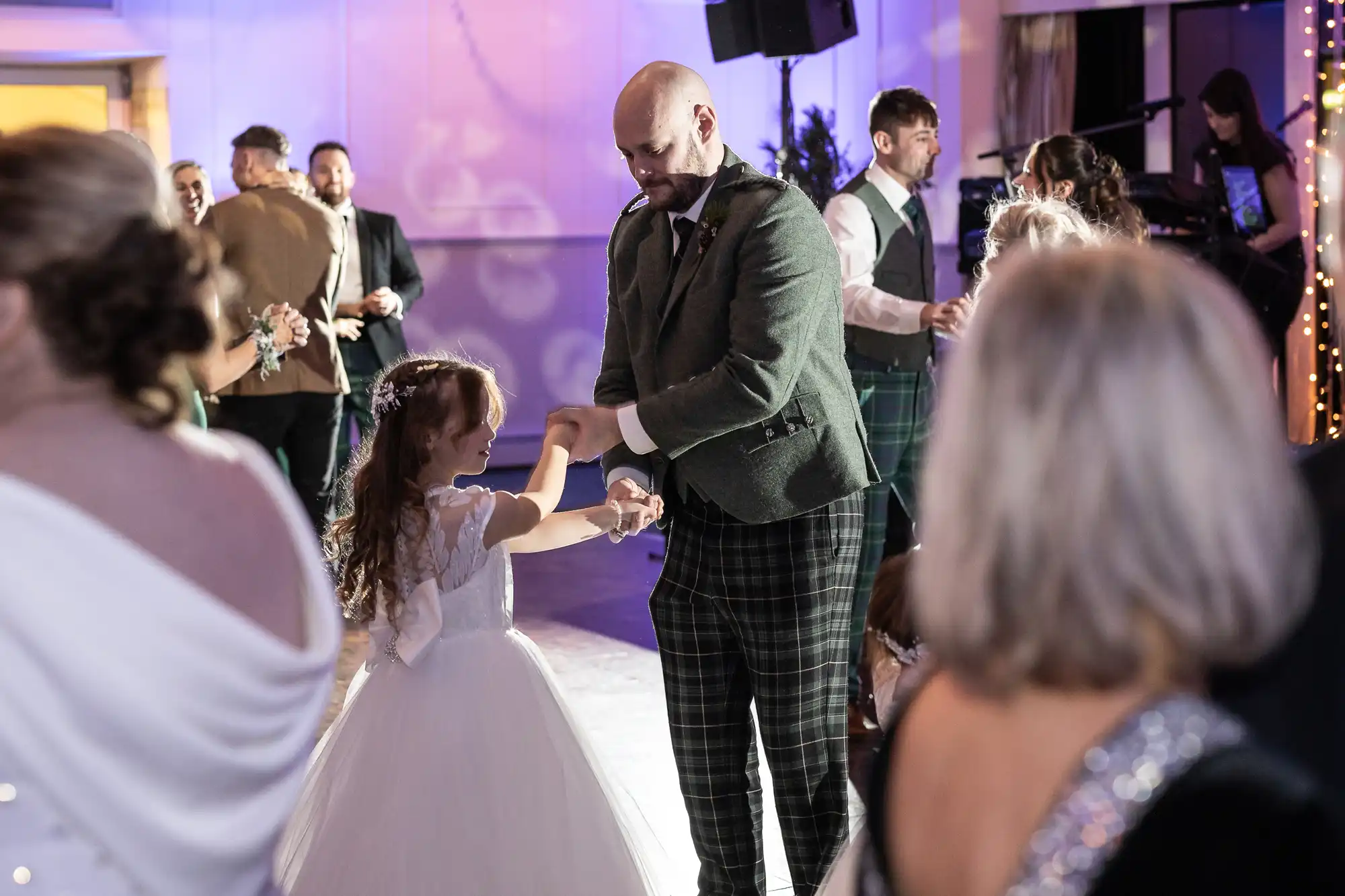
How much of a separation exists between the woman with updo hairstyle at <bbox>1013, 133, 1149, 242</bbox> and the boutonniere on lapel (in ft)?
4.75

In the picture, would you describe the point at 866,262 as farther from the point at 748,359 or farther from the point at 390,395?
the point at 748,359

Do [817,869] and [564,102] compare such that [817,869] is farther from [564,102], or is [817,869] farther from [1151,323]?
[564,102]

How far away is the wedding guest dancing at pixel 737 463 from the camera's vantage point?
8.50 ft

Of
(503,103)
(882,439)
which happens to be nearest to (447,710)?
(882,439)

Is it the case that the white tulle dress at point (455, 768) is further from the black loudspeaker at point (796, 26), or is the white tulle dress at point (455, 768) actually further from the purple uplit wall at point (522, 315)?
the purple uplit wall at point (522, 315)

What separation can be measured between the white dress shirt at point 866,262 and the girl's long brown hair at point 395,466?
5.14ft

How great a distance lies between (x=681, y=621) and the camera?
2822mm

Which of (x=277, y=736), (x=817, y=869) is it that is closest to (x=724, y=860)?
(x=817, y=869)

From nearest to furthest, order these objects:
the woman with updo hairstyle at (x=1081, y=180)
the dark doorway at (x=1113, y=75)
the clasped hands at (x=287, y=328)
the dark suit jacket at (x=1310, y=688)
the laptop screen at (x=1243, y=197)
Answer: the dark suit jacket at (x=1310, y=688) < the woman with updo hairstyle at (x=1081, y=180) < the clasped hands at (x=287, y=328) < the laptop screen at (x=1243, y=197) < the dark doorway at (x=1113, y=75)

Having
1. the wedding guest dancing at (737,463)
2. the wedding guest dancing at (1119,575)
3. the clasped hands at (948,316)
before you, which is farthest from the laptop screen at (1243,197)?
the wedding guest dancing at (1119,575)

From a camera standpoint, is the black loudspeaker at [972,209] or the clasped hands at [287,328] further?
the black loudspeaker at [972,209]

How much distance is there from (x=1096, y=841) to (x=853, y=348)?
11.6ft

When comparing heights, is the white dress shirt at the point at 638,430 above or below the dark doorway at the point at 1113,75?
below

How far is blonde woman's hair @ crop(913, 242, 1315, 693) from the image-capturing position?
1.04 meters
